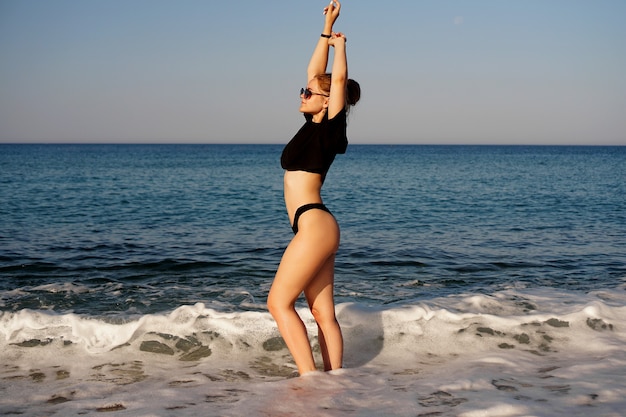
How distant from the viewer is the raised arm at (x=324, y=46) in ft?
14.8

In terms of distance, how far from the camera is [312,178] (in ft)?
14.3

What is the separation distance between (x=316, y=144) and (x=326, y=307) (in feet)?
4.18

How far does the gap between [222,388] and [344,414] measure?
122cm

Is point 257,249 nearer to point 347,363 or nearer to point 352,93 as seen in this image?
point 347,363

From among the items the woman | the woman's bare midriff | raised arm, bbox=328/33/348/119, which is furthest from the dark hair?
the woman's bare midriff

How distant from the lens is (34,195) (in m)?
26.5

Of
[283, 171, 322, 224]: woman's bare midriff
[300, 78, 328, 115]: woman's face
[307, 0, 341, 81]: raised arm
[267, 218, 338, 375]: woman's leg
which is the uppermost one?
[307, 0, 341, 81]: raised arm

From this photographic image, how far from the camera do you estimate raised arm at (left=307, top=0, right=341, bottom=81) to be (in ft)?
14.8

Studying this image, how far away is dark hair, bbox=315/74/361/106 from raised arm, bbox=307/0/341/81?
0.19 metres

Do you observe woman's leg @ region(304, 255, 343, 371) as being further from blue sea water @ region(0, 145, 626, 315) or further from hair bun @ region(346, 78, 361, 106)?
blue sea water @ region(0, 145, 626, 315)

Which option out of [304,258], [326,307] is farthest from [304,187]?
[326,307]

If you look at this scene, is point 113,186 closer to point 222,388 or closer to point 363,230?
point 363,230

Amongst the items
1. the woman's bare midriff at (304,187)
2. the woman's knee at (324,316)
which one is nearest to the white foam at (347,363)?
the woman's knee at (324,316)

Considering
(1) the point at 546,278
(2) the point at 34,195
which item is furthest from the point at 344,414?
(2) the point at 34,195
